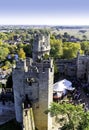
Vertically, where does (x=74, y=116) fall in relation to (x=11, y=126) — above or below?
above

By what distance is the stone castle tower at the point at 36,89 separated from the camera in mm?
29297

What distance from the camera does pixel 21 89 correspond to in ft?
99.3

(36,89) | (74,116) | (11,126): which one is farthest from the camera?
(11,126)

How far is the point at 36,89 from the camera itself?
2978 cm

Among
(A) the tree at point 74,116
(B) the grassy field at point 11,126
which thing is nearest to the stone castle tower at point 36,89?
(B) the grassy field at point 11,126

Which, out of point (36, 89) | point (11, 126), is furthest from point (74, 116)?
point (11, 126)

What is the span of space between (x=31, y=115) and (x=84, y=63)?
82.7ft

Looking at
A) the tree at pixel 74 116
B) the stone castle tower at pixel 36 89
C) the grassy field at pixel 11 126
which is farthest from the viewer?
the grassy field at pixel 11 126

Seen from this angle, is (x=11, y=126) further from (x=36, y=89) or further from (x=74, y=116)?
(x=74, y=116)

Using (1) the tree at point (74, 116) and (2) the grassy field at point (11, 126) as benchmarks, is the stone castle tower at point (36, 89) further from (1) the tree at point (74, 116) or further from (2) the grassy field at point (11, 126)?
(1) the tree at point (74, 116)

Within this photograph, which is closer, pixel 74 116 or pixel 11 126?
pixel 74 116

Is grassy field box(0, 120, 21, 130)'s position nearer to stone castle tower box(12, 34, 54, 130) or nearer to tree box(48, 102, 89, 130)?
stone castle tower box(12, 34, 54, 130)

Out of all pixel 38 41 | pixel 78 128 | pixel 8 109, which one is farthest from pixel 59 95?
pixel 38 41

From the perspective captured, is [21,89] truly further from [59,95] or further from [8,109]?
[59,95]
